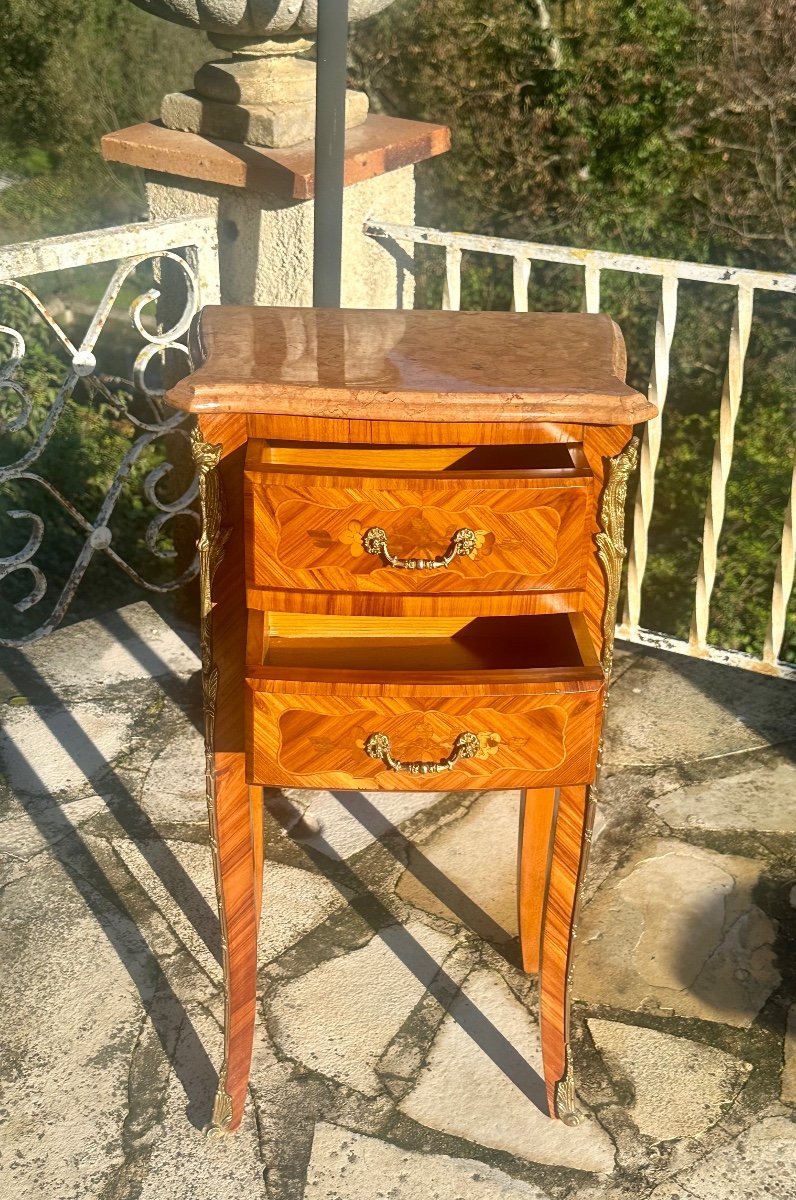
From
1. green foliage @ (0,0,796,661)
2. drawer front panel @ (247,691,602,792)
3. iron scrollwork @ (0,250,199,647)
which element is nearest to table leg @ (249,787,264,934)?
drawer front panel @ (247,691,602,792)

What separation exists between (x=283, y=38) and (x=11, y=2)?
8067 millimetres

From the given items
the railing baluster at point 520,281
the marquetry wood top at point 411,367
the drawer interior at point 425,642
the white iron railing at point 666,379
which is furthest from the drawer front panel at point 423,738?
the railing baluster at point 520,281

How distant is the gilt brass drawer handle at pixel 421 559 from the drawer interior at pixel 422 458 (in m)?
0.09

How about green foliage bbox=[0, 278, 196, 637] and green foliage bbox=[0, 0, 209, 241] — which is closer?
green foliage bbox=[0, 278, 196, 637]

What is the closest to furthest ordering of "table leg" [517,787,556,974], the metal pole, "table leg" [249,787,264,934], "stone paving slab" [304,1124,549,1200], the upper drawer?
the upper drawer → "stone paving slab" [304,1124,549,1200] → "table leg" [249,787,264,934] → "table leg" [517,787,556,974] → the metal pole

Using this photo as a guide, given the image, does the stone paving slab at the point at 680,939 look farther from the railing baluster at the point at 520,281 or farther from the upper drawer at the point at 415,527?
the railing baluster at the point at 520,281

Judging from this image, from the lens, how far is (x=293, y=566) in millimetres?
1924

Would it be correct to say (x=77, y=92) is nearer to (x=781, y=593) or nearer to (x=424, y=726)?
(x=781, y=593)

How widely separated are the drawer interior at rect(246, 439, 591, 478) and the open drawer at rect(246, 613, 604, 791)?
11.6 inches

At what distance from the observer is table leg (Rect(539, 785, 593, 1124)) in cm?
212

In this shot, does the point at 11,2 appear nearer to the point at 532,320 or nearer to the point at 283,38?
the point at 283,38

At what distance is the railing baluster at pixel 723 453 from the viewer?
3.15 metres

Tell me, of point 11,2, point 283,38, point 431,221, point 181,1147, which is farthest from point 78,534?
point 11,2

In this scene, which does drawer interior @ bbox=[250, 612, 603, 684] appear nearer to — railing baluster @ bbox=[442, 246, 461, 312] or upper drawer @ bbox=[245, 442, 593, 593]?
upper drawer @ bbox=[245, 442, 593, 593]
